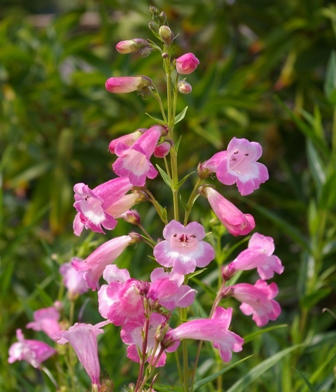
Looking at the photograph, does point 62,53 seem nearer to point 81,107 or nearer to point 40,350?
point 81,107

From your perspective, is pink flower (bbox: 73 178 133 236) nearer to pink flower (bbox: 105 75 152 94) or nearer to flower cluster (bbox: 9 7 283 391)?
flower cluster (bbox: 9 7 283 391)

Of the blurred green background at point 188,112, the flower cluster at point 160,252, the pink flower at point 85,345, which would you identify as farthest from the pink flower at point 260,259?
the blurred green background at point 188,112

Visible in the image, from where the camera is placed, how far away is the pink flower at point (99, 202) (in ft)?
3.02

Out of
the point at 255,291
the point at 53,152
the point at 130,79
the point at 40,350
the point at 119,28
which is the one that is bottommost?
the point at 53,152

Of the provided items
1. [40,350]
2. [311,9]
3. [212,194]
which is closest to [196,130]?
[311,9]

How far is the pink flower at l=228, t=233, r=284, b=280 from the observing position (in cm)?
102

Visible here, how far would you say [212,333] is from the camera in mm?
930

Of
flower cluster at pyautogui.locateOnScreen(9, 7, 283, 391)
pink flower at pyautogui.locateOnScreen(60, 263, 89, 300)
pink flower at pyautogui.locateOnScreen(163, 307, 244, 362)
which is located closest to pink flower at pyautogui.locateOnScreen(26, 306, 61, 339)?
pink flower at pyautogui.locateOnScreen(60, 263, 89, 300)

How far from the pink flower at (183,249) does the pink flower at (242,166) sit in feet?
0.26

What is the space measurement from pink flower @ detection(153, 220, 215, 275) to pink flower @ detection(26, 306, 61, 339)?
0.46 m

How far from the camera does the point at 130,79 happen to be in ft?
3.24

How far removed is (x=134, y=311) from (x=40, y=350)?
0.39m

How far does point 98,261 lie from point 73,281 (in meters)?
0.32

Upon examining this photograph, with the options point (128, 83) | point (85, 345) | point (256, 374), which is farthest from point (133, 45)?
point (256, 374)
